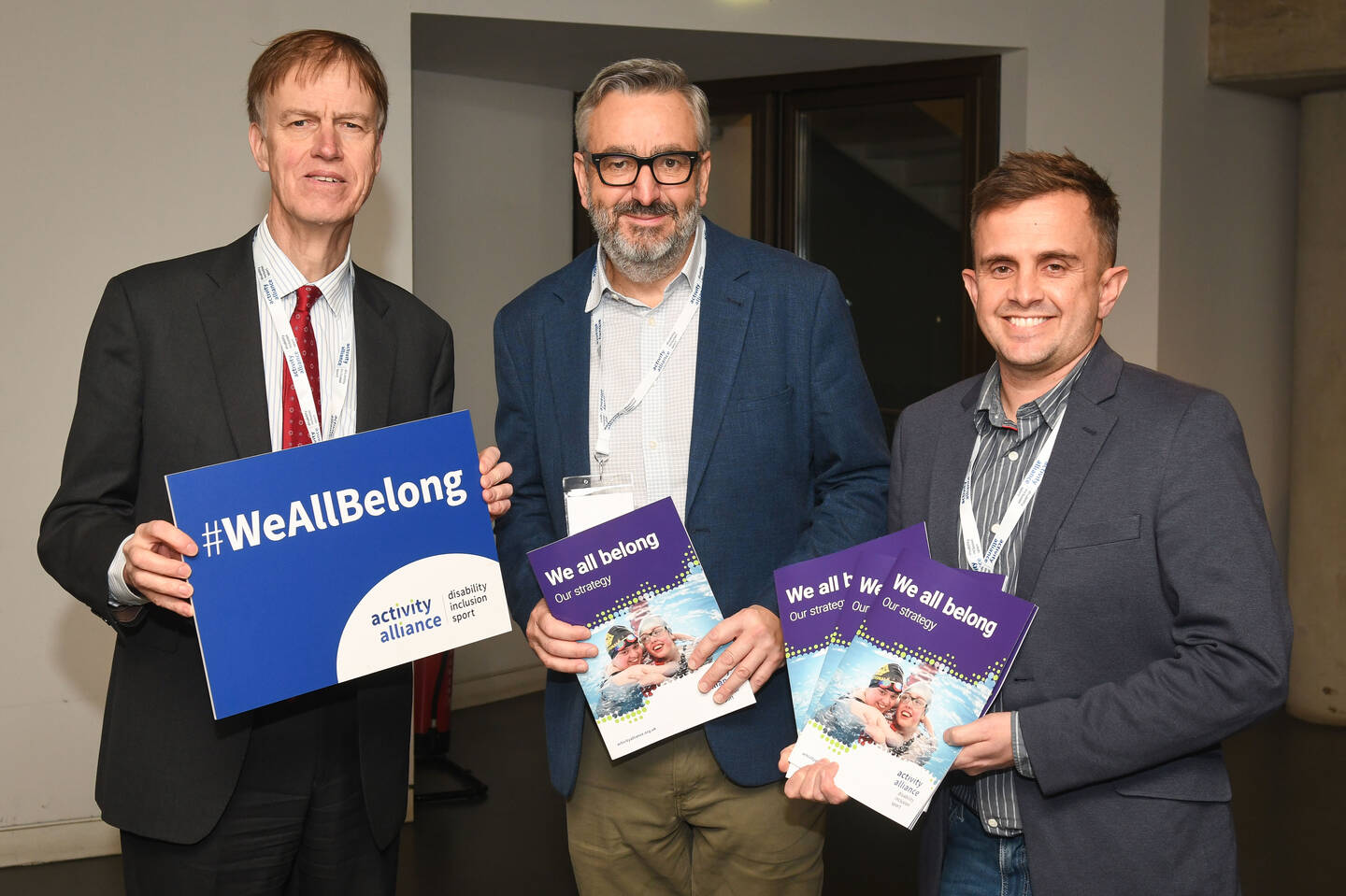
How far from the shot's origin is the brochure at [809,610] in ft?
6.04

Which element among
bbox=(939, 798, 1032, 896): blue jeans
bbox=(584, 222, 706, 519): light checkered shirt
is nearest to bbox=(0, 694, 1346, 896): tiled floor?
bbox=(939, 798, 1032, 896): blue jeans

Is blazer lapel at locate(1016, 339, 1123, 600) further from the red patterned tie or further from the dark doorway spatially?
the dark doorway

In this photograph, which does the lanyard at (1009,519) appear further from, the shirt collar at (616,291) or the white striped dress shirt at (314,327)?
the white striped dress shirt at (314,327)

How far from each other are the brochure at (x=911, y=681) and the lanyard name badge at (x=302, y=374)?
0.98 meters

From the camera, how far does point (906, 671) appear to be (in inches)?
67.2

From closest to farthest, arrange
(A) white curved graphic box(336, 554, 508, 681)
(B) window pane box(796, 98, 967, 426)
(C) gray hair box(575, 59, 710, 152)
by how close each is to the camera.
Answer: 1. (A) white curved graphic box(336, 554, 508, 681)
2. (C) gray hair box(575, 59, 710, 152)
3. (B) window pane box(796, 98, 967, 426)

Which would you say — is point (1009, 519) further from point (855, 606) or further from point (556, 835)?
point (556, 835)

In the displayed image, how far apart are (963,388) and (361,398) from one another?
1091 mm

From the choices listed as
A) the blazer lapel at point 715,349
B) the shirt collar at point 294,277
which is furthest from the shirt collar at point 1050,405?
the shirt collar at point 294,277

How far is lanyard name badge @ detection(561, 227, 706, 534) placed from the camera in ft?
6.56

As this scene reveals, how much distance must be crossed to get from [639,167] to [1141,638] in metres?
1.20

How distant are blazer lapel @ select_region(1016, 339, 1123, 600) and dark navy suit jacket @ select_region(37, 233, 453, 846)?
46.7 inches

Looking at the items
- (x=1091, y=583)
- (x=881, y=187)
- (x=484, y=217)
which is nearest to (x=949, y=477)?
(x=1091, y=583)

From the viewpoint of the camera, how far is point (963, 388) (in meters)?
2.03
